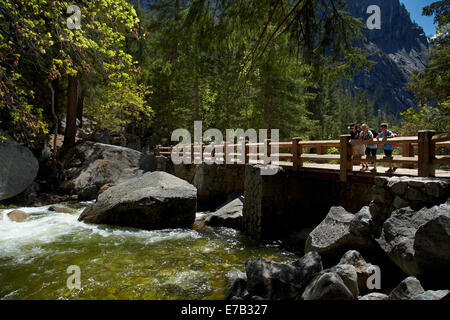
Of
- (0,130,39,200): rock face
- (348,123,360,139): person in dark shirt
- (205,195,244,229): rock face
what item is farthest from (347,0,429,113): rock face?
(0,130,39,200): rock face

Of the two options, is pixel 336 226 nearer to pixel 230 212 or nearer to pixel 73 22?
pixel 230 212

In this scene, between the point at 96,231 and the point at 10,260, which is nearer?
the point at 10,260

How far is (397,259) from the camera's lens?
4117 mm

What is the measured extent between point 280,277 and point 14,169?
13.3 meters

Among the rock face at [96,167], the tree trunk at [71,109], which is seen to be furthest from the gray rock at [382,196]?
the tree trunk at [71,109]

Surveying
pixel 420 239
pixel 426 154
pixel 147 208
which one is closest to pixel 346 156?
pixel 426 154

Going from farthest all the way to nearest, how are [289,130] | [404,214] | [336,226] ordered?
[289,130] → [336,226] → [404,214]

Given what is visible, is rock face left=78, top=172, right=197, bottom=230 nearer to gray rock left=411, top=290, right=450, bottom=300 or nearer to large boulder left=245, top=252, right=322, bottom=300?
large boulder left=245, top=252, right=322, bottom=300

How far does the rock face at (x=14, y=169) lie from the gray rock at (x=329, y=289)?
1330 centimetres

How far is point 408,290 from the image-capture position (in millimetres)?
3439

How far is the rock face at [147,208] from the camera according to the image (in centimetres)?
890

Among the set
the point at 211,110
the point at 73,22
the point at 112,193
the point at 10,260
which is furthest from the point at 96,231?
the point at 211,110

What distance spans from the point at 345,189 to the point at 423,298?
4827 millimetres

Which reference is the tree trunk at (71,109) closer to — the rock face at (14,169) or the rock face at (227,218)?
the rock face at (14,169)
